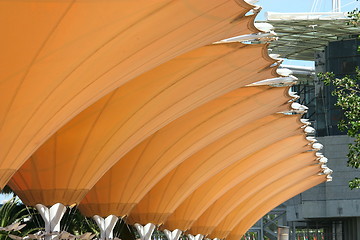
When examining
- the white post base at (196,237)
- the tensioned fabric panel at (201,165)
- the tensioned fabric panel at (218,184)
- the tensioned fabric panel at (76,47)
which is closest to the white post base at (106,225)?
the tensioned fabric panel at (201,165)

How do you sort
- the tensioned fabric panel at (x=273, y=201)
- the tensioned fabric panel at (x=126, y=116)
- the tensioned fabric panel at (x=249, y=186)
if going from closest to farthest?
1. the tensioned fabric panel at (x=126, y=116)
2. the tensioned fabric panel at (x=249, y=186)
3. the tensioned fabric panel at (x=273, y=201)

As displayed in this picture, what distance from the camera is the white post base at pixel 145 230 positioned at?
122ft

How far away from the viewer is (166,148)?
3209cm

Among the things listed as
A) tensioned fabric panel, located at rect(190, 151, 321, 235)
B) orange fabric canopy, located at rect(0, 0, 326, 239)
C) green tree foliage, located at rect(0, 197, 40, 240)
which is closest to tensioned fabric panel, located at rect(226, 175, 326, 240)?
tensioned fabric panel, located at rect(190, 151, 321, 235)

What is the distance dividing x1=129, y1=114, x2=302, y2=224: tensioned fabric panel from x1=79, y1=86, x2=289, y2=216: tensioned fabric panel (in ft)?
15.7

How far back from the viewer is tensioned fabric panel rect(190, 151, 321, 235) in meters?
49.5

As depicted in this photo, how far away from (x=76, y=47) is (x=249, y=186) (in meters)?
37.3

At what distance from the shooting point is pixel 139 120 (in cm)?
2578

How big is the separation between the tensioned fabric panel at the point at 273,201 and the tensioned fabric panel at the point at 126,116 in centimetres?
3266

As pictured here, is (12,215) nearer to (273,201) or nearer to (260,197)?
(260,197)

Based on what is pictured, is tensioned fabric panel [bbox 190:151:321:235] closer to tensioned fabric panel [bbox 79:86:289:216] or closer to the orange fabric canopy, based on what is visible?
the orange fabric canopy

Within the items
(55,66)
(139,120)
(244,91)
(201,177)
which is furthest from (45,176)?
(201,177)

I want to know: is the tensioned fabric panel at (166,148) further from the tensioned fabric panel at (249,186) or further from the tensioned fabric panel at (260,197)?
the tensioned fabric panel at (260,197)

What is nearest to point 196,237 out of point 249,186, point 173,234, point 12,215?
point 249,186
